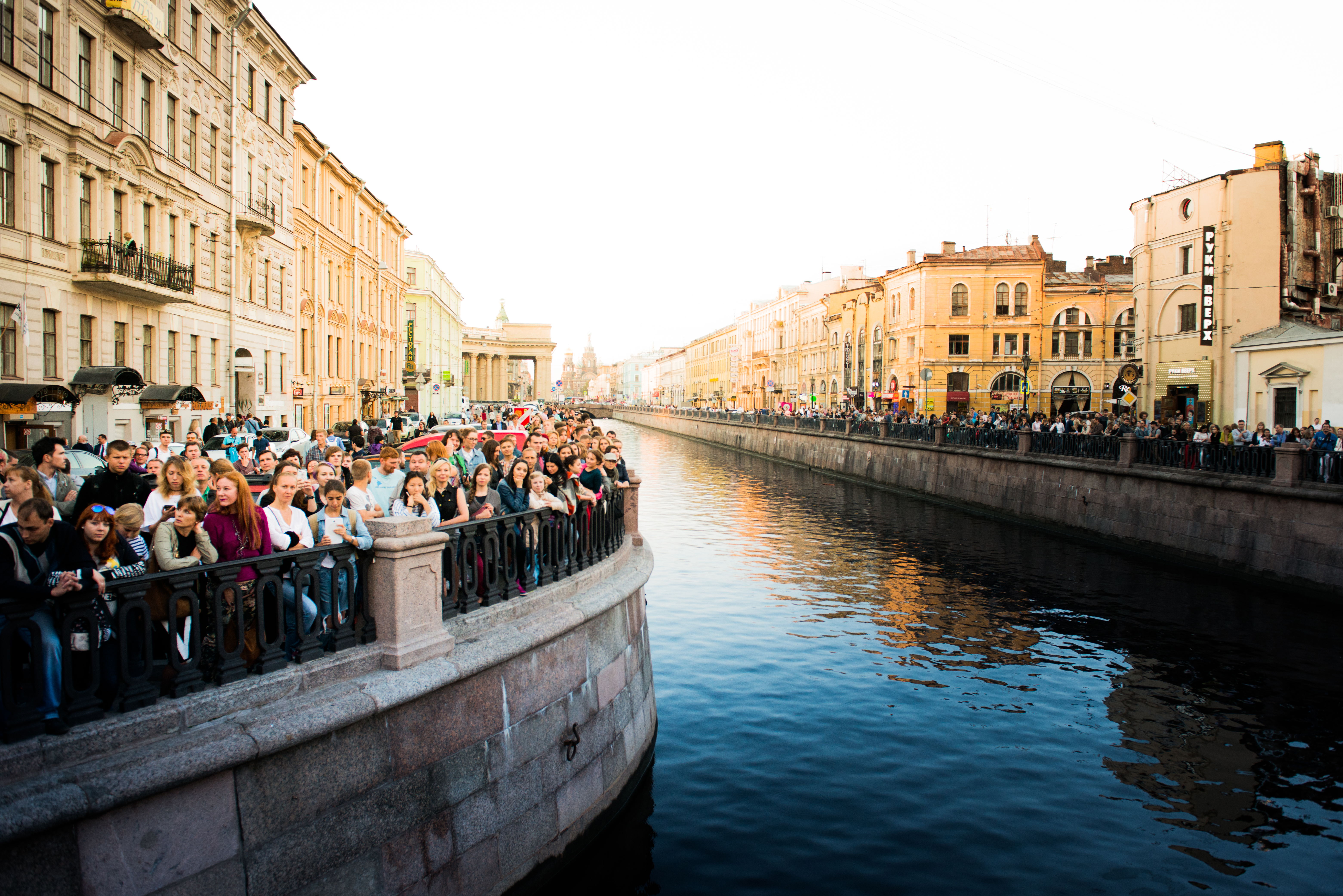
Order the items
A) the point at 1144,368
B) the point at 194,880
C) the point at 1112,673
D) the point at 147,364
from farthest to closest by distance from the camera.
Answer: the point at 1144,368, the point at 147,364, the point at 1112,673, the point at 194,880

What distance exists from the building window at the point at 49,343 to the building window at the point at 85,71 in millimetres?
4585

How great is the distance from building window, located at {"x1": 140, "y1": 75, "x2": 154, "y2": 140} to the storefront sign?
34.3 metres

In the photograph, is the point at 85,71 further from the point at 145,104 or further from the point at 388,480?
the point at 388,480

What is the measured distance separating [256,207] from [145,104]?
25.8 ft

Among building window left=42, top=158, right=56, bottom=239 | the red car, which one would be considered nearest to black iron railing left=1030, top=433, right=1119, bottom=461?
the red car

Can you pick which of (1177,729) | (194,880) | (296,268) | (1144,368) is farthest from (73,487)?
(1144,368)

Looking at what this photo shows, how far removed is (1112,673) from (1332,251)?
3069cm

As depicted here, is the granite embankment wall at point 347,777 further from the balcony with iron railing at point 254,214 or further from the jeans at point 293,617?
the balcony with iron railing at point 254,214

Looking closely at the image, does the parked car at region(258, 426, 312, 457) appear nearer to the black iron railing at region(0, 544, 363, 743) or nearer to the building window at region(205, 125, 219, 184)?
the building window at region(205, 125, 219, 184)

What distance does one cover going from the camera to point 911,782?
8.82 m

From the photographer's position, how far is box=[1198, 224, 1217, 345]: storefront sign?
106 feet

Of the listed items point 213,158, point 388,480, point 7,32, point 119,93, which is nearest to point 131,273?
point 119,93

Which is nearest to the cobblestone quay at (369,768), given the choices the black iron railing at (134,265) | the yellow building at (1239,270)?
the black iron railing at (134,265)

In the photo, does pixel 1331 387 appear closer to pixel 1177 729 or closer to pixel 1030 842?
pixel 1177 729
